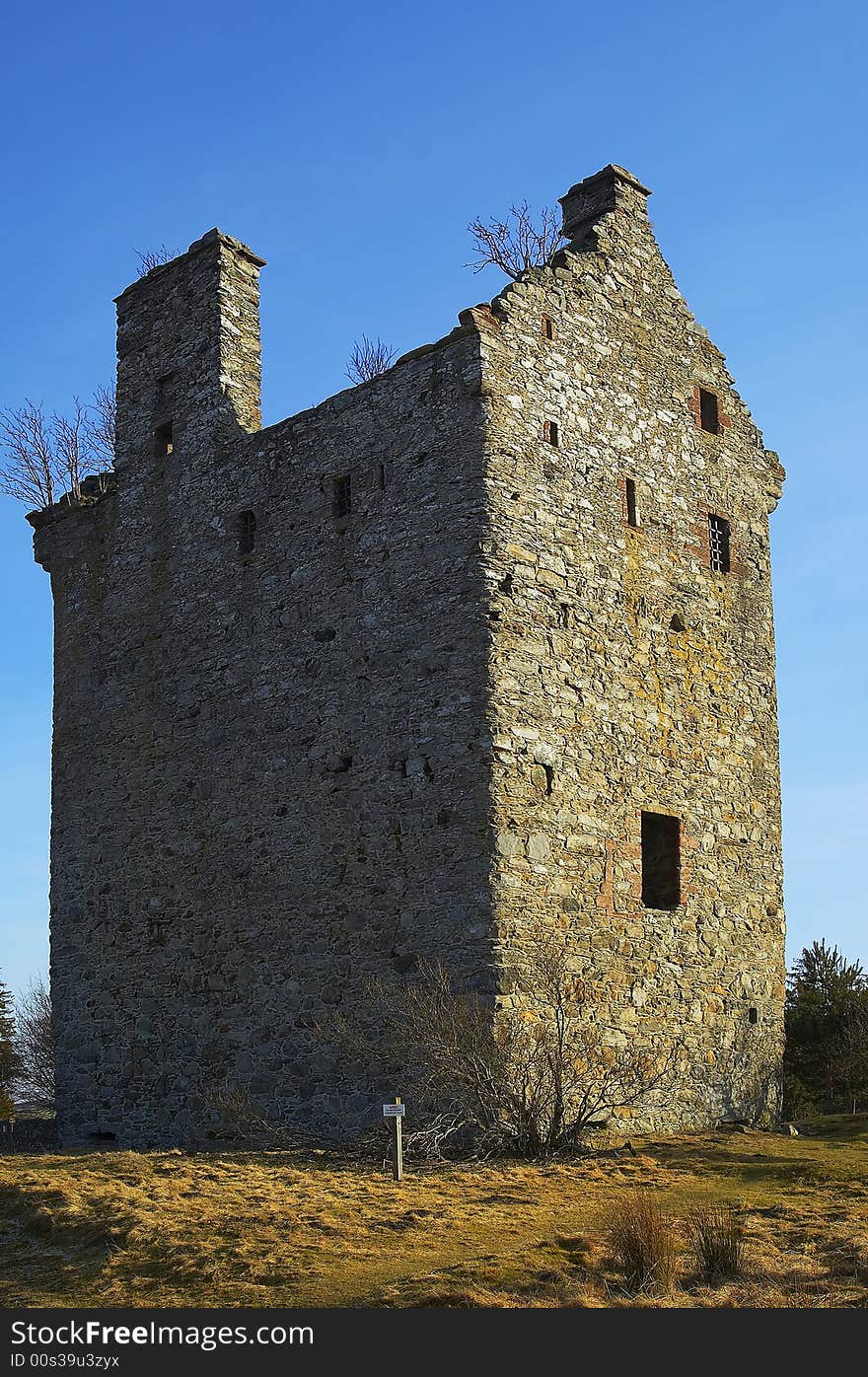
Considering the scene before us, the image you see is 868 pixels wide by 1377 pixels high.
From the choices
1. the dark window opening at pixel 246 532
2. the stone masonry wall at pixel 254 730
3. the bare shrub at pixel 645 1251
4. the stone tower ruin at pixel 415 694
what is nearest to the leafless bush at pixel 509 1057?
the stone tower ruin at pixel 415 694

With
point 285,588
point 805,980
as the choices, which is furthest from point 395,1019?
point 805,980

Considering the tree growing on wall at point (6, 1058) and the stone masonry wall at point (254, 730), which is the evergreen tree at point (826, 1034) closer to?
the stone masonry wall at point (254, 730)

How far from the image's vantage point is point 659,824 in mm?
15719

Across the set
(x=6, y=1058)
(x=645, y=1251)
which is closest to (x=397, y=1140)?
(x=645, y=1251)

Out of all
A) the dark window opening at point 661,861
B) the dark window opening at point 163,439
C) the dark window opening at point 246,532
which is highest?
the dark window opening at point 163,439

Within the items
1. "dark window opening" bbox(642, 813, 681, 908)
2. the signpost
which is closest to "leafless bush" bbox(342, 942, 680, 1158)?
the signpost

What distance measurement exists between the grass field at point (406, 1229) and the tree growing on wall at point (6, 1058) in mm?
19352

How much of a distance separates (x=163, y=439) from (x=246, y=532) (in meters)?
2.67

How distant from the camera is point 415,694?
46.3 ft

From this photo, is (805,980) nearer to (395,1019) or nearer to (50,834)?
(395,1019)

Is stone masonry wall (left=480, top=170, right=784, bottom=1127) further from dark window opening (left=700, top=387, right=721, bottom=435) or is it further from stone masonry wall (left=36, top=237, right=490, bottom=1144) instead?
stone masonry wall (left=36, top=237, right=490, bottom=1144)

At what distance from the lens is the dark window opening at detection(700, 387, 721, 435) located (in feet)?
59.1

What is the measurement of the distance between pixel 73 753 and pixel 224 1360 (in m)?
13.1

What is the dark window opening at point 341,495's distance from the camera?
1555cm
